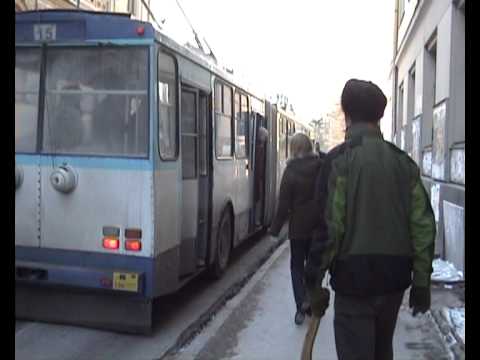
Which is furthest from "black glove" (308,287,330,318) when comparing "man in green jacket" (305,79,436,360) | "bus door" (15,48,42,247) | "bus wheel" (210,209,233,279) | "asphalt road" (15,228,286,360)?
"bus wheel" (210,209,233,279)

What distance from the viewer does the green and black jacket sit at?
3330 mm

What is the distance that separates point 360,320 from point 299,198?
3.17m

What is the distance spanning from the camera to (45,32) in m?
6.29

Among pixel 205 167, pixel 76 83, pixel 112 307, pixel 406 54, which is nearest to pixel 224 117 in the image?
pixel 205 167

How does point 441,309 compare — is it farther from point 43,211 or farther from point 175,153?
point 43,211

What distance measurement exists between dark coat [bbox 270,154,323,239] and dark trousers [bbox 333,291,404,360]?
3.01 m

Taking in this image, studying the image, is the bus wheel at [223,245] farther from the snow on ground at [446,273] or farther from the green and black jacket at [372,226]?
the green and black jacket at [372,226]

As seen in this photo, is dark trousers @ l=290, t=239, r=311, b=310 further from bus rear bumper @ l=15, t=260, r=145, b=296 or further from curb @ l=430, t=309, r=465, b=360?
bus rear bumper @ l=15, t=260, r=145, b=296

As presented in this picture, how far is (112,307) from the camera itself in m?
6.23

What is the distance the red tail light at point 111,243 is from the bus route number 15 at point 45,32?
6.72 feet

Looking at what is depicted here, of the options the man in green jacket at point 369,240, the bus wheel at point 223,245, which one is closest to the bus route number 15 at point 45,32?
the bus wheel at point 223,245

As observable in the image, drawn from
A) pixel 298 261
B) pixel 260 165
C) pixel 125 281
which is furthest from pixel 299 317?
pixel 260 165

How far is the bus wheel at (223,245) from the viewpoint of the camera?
348 inches

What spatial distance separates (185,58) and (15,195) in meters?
2.33
